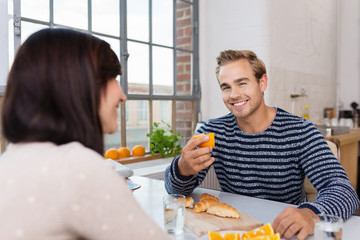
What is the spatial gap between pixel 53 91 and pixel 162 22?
244cm

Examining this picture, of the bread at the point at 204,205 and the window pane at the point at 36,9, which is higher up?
the window pane at the point at 36,9

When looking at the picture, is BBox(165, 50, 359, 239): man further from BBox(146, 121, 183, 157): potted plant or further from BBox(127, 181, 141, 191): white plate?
BBox(146, 121, 183, 157): potted plant

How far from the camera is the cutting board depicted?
3.04 ft

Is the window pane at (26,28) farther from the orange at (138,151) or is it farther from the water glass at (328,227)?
the water glass at (328,227)

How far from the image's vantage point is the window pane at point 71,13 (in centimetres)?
212

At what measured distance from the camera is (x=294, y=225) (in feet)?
2.87

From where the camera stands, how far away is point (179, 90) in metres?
3.08

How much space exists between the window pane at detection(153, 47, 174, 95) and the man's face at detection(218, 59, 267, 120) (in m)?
1.28

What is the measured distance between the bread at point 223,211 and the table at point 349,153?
2474 mm

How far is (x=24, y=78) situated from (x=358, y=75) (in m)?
5.12

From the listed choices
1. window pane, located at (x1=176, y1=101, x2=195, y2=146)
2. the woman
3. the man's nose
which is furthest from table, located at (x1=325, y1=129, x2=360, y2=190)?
the woman

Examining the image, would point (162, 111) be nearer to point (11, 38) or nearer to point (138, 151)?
point (138, 151)

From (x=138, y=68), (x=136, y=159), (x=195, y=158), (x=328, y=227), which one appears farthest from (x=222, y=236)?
(x=138, y=68)

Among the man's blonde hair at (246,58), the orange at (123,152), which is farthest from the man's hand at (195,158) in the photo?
the orange at (123,152)
